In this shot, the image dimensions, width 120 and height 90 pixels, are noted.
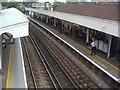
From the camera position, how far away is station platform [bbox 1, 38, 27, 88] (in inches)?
354

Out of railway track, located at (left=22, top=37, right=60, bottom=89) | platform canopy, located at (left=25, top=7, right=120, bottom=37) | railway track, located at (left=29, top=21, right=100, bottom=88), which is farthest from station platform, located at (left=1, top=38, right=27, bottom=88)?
platform canopy, located at (left=25, top=7, right=120, bottom=37)

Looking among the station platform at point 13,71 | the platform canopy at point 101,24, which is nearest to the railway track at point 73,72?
the station platform at point 13,71

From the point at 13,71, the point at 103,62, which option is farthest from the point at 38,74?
the point at 103,62

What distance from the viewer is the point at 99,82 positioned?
9492 millimetres

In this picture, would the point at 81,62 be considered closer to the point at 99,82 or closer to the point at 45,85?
the point at 99,82

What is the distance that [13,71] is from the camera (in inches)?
420

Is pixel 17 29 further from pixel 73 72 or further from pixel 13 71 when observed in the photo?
pixel 73 72

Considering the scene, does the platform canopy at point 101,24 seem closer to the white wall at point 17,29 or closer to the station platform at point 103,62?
the station platform at point 103,62

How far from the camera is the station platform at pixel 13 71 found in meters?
8.98

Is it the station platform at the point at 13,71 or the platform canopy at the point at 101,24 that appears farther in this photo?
the platform canopy at the point at 101,24

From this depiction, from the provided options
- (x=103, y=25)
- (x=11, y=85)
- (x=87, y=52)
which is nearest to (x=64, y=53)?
(x=87, y=52)

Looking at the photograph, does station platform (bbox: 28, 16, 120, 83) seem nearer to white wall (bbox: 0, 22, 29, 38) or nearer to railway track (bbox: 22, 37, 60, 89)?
railway track (bbox: 22, 37, 60, 89)

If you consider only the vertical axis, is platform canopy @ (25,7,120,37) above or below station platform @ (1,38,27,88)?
above

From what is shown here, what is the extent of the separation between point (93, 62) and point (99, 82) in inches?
88.5
